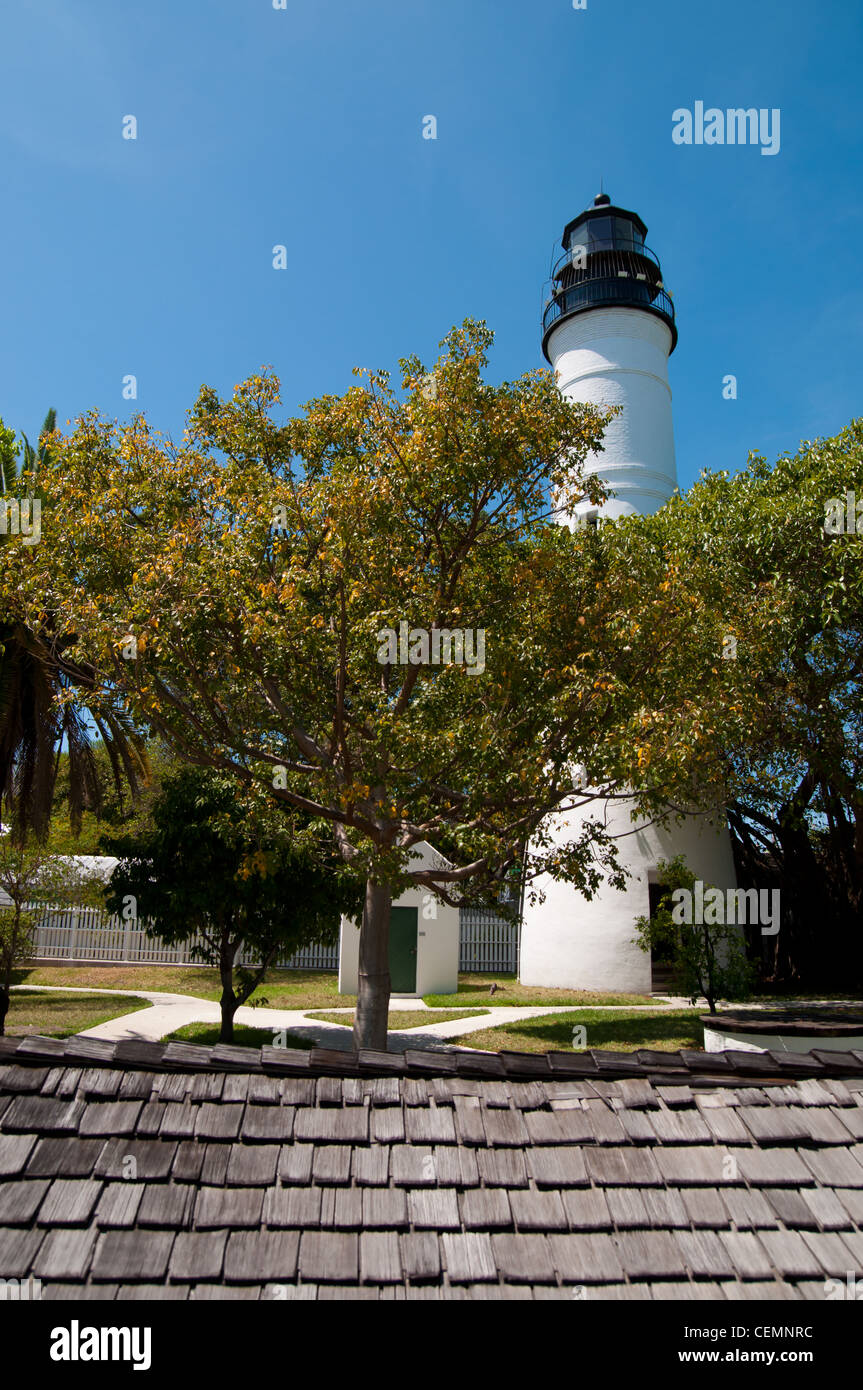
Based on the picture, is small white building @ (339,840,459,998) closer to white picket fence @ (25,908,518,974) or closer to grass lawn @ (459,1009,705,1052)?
white picket fence @ (25,908,518,974)

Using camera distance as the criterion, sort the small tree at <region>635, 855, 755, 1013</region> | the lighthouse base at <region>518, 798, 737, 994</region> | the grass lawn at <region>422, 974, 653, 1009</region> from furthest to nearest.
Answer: the lighthouse base at <region>518, 798, 737, 994</region>
the grass lawn at <region>422, 974, 653, 1009</region>
the small tree at <region>635, 855, 755, 1013</region>

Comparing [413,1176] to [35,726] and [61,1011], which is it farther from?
[61,1011]

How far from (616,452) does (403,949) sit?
42.1ft

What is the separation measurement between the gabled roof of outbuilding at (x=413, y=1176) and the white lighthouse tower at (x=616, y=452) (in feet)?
46.7

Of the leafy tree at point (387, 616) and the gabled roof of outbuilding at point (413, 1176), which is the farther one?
the leafy tree at point (387, 616)

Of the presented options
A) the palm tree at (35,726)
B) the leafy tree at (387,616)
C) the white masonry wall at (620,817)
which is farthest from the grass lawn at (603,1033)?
the palm tree at (35,726)

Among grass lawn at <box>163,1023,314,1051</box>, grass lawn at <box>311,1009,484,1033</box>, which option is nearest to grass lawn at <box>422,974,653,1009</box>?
grass lawn at <box>311,1009,484,1033</box>

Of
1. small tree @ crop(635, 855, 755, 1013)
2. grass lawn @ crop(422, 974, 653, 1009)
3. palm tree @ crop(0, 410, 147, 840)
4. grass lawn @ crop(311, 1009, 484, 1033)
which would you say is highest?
palm tree @ crop(0, 410, 147, 840)

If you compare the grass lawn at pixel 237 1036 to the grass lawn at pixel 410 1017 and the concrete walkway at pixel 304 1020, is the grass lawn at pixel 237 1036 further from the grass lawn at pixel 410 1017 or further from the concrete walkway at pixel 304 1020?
the grass lawn at pixel 410 1017

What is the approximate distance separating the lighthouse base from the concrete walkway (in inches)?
50.1

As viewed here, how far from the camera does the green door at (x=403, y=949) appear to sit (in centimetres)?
1945

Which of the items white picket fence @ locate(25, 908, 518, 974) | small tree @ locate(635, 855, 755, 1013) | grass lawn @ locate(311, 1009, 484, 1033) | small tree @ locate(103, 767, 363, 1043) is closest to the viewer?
small tree @ locate(103, 767, 363, 1043)

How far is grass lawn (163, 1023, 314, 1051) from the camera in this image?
12.7 m
